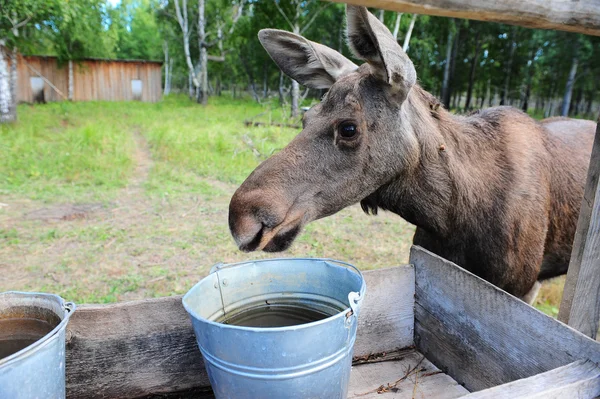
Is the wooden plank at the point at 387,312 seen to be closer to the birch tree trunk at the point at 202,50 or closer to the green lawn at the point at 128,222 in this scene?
the green lawn at the point at 128,222

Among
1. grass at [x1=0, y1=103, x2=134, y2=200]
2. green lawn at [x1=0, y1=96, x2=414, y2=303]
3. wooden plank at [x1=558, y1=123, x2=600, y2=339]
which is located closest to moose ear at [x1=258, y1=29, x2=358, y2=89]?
wooden plank at [x1=558, y1=123, x2=600, y2=339]

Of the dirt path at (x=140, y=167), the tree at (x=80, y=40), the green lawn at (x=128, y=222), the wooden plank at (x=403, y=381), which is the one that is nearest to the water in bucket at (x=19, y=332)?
the wooden plank at (x=403, y=381)

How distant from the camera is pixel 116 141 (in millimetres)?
11766

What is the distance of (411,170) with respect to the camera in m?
2.57

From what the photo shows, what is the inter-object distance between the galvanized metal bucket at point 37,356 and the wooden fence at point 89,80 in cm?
3345

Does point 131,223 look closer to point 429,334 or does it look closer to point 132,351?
point 132,351

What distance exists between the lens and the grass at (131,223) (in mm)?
4859

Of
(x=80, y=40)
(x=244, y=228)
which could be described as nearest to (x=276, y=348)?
(x=244, y=228)

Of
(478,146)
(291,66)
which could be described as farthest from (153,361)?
(478,146)

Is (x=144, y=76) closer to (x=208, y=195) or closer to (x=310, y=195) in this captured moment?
(x=208, y=195)

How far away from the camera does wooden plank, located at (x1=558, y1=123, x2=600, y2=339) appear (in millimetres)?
2107

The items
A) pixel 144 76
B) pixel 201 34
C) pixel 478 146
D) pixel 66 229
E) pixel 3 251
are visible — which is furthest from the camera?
pixel 144 76

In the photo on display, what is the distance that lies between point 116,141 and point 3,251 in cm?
687

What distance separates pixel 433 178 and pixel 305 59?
1.17 metres
